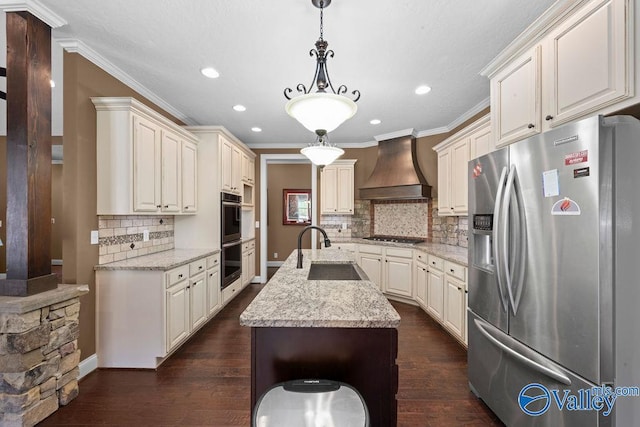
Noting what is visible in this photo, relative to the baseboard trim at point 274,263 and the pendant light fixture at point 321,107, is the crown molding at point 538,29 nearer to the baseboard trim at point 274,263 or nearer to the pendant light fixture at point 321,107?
the pendant light fixture at point 321,107

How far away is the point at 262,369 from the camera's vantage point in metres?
1.23

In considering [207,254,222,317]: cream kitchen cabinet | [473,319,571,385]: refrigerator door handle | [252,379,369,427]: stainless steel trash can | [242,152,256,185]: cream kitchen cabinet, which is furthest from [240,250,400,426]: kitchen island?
[242,152,256,185]: cream kitchen cabinet

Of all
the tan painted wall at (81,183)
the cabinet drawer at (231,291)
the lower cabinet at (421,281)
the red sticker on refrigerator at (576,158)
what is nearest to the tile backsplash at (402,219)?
the lower cabinet at (421,281)

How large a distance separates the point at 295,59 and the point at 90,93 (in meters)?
1.78

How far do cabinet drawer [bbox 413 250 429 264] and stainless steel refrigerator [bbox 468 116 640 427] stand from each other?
179cm

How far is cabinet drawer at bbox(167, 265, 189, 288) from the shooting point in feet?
8.26

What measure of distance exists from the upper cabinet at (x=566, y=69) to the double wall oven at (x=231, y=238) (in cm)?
323

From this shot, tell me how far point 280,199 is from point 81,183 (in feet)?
15.7

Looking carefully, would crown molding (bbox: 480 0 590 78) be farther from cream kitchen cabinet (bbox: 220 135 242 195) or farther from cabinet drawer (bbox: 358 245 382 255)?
cream kitchen cabinet (bbox: 220 135 242 195)

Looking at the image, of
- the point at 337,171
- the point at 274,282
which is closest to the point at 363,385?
the point at 274,282

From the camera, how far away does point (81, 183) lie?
2.27 m

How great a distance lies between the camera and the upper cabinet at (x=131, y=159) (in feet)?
7.98

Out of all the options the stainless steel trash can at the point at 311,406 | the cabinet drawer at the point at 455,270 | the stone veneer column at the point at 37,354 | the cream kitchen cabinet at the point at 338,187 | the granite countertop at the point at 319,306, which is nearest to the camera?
the stainless steel trash can at the point at 311,406

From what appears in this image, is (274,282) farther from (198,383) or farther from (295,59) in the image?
(295,59)
